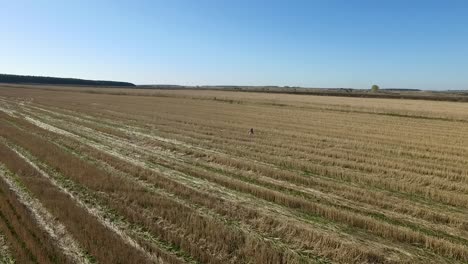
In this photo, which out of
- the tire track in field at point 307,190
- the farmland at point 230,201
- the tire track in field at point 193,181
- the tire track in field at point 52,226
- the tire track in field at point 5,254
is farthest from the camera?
the tire track in field at point 193,181

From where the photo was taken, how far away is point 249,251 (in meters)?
6.87

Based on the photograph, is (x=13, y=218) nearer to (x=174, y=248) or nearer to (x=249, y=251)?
(x=174, y=248)

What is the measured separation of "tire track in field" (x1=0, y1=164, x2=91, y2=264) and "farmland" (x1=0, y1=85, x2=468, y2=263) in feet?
0.09

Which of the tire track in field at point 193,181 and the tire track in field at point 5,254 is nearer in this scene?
the tire track in field at point 5,254

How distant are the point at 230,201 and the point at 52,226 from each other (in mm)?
3982

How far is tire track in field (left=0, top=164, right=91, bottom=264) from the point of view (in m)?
6.75

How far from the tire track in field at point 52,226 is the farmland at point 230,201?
3 cm

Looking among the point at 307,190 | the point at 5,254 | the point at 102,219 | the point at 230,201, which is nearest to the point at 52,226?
the point at 102,219

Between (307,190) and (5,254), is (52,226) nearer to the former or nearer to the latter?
(5,254)

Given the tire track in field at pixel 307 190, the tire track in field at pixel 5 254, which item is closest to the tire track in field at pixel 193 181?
the tire track in field at pixel 307 190

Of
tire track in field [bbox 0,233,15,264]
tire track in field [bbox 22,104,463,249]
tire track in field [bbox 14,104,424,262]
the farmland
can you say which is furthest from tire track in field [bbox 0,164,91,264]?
tire track in field [bbox 22,104,463,249]

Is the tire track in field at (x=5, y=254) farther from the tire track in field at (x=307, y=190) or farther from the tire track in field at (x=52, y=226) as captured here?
the tire track in field at (x=307, y=190)

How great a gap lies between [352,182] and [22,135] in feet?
52.7

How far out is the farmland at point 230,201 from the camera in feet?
22.8
